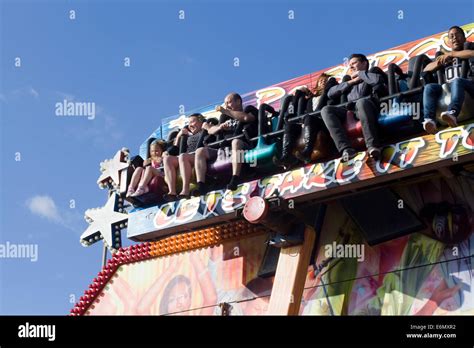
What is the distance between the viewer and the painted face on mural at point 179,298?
1316cm

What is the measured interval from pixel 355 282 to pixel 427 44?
11.6 feet

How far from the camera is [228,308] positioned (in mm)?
12578

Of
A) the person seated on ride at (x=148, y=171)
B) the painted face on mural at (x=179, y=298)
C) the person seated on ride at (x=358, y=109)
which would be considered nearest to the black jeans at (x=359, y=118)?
the person seated on ride at (x=358, y=109)

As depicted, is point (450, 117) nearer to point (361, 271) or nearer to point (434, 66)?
point (434, 66)

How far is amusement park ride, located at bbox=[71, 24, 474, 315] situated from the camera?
34.7 ft

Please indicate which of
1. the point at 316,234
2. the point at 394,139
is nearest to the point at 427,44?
the point at 394,139

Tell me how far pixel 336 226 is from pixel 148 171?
293 centimetres

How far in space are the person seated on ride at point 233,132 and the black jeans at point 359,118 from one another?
1454 millimetres

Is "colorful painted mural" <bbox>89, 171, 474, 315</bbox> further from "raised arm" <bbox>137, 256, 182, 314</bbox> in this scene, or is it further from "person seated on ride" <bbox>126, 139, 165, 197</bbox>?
"person seated on ride" <bbox>126, 139, 165, 197</bbox>

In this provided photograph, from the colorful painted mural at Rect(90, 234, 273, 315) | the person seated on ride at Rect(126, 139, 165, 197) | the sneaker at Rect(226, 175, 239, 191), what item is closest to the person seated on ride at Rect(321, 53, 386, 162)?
the sneaker at Rect(226, 175, 239, 191)

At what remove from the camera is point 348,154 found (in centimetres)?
1065
